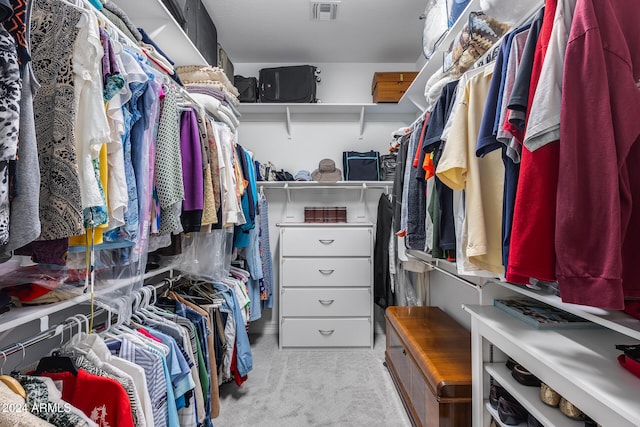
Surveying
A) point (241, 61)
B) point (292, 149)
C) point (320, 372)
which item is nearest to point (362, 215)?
point (292, 149)

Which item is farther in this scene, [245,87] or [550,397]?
[245,87]

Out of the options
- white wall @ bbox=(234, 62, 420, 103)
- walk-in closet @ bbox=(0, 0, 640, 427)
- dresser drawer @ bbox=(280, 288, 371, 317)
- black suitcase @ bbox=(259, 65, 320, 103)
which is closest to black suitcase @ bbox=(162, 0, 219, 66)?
walk-in closet @ bbox=(0, 0, 640, 427)

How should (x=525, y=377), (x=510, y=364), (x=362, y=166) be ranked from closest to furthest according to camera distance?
1. (x=525, y=377)
2. (x=510, y=364)
3. (x=362, y=166)

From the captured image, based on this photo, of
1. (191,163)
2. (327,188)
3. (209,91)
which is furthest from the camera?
(327,188)

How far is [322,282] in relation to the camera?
267 cm

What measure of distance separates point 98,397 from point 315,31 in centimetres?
268

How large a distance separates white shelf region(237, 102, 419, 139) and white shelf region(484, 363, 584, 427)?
2327 mm

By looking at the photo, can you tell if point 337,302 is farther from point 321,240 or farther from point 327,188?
point 327,188

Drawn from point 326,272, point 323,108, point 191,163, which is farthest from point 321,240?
point 191,163

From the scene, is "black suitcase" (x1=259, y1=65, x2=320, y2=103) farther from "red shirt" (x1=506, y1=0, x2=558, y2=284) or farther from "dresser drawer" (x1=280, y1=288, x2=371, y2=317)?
"red shirt" (x1=506, y1=0, x2=558, y2=284)

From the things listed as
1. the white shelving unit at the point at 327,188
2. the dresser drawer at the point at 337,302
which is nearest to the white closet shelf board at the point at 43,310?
the dresser drawer at the point at 337,302

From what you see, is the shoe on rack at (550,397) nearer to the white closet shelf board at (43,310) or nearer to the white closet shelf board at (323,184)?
the white closet shelf board at (43,310)

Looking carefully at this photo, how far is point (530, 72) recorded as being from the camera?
778mm

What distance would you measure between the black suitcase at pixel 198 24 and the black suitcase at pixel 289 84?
19.9 inches
